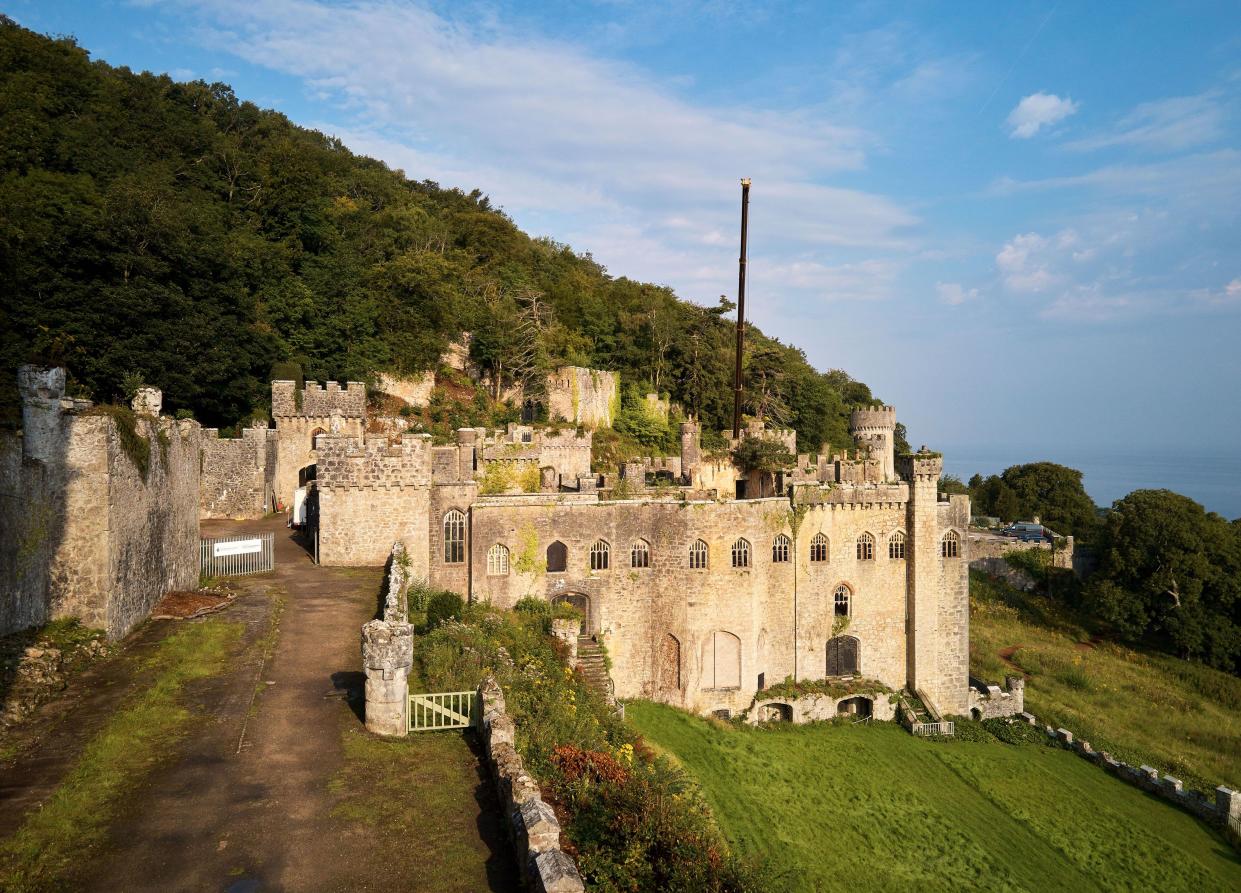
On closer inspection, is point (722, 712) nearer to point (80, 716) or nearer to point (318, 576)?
point (318, 576)

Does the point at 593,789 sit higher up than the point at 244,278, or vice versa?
the point at 244,278

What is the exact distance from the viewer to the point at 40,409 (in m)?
14.2

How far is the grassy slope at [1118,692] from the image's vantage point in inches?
1261

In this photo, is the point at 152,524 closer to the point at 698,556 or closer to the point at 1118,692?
the point at 698,556

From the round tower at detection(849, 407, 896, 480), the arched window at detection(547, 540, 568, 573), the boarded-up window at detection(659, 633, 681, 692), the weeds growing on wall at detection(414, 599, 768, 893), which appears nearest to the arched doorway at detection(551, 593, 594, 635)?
the arched window at detection(547, 540, 568, 573)

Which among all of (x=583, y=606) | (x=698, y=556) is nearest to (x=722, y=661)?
(x=698, y=556)

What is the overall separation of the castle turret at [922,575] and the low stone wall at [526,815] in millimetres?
24416

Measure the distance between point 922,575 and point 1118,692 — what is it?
16.2 metres

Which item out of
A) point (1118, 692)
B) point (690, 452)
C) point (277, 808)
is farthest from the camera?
point (690, 452)

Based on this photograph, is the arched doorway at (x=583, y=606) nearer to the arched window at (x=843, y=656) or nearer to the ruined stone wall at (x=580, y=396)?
the arched window at (x=843, y=656)

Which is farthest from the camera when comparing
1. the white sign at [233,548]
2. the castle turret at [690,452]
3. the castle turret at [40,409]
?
the castle turret at [690,452]

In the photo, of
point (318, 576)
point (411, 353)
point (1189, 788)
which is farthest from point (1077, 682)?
point (411, 353)

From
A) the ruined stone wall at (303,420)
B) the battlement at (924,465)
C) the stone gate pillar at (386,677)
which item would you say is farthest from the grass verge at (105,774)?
the battlement at (924,465)

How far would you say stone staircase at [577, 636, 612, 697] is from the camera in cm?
2464
